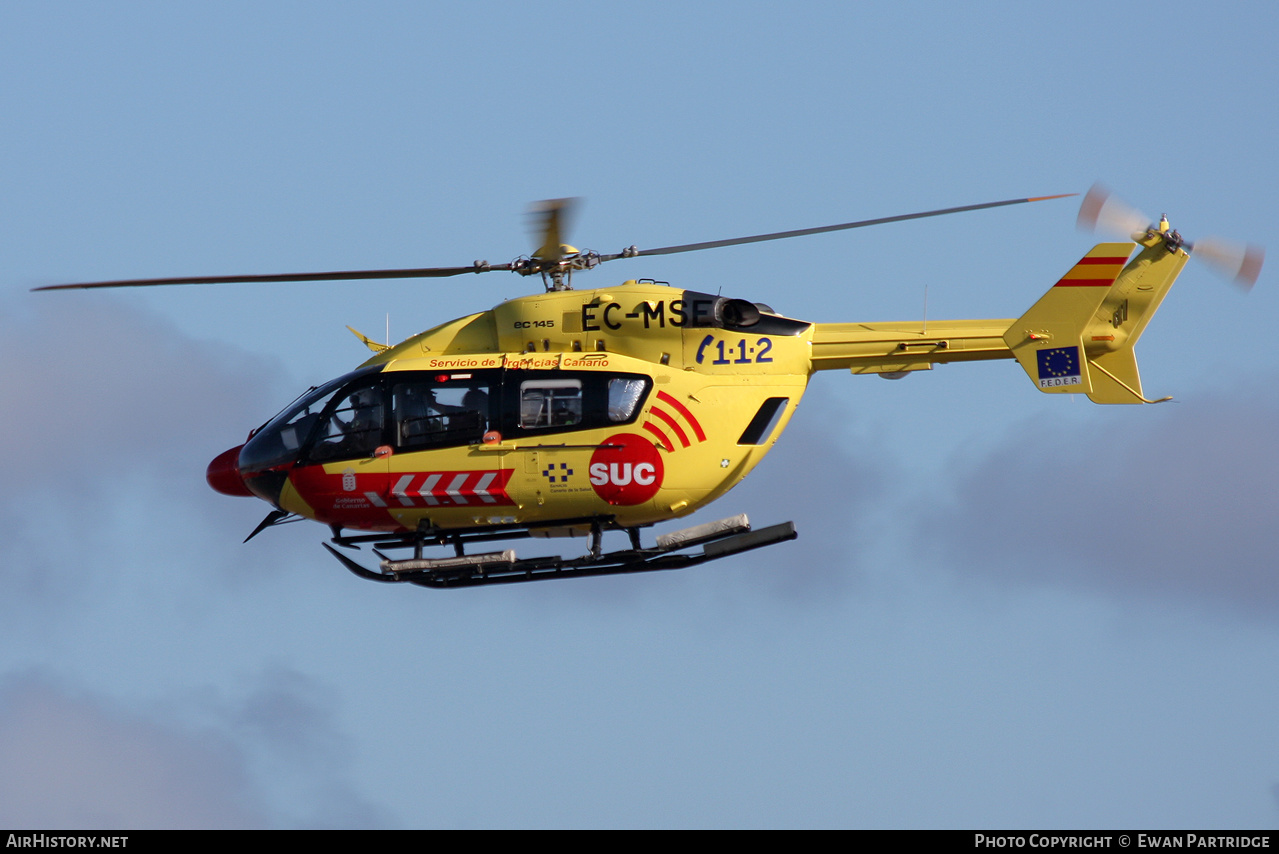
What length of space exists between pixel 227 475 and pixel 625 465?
7039mm

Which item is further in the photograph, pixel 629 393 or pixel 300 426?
pixel 300 426

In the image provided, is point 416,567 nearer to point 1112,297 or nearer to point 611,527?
point 611,527

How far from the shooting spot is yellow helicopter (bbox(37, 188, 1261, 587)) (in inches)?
1302

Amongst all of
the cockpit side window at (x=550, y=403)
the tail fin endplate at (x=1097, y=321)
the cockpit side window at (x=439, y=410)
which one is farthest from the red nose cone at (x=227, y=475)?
the tail fin endplate at (x=1097, y=321)

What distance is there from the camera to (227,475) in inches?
1404

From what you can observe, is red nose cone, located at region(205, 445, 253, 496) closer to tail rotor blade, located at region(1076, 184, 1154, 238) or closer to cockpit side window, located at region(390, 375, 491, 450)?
cockpit side window, located at region(390, 375, 491, 450)

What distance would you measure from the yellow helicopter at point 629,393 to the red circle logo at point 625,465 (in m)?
0.02

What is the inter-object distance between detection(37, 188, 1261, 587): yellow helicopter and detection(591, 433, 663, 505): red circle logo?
0.8 inches

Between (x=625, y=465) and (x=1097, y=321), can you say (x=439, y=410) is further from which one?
(x=1097, y=321)

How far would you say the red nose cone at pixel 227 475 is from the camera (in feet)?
117

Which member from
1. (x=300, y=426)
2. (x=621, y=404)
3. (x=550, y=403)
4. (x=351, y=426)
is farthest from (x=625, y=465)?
(x=300, y=426)

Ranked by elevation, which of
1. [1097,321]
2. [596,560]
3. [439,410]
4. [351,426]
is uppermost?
[1097,321]
